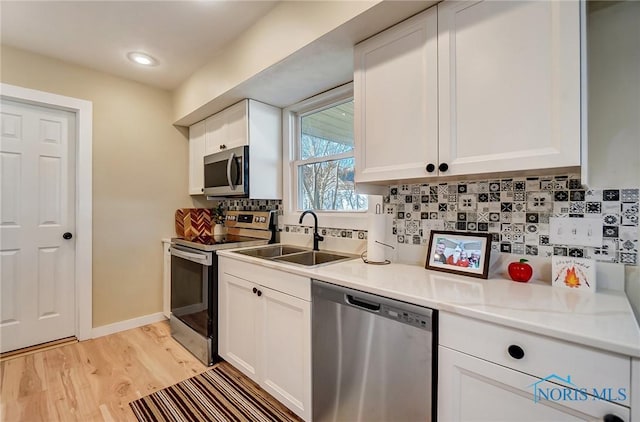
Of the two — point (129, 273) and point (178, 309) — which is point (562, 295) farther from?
point (129, 273)

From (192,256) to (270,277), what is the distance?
89 cm

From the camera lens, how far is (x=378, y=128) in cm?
145

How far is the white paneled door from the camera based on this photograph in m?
2.24

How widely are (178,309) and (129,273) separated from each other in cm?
71

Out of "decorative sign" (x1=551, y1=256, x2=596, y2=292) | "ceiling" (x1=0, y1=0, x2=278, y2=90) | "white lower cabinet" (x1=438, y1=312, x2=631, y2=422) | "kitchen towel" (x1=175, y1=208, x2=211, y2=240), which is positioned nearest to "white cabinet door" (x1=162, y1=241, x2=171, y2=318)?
"kitchen towel" (x1=175, y1=208, x2=211, y2=240)

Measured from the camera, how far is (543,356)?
31.3 inches

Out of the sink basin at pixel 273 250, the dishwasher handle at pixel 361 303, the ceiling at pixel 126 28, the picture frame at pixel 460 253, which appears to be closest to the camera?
the dishwasher handle at pixel 361 303

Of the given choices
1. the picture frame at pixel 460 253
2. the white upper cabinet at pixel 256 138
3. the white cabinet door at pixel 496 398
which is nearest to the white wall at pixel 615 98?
the picture frame at pixel 460 253

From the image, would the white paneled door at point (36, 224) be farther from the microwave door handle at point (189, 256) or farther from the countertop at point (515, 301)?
the countertop at point (515, 301)

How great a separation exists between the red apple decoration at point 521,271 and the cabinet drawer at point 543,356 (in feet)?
1.57

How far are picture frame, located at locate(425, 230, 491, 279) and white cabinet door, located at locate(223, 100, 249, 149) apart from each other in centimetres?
162

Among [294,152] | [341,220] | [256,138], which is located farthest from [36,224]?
[341,220]

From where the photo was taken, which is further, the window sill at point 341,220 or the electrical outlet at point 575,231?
the window sill at point 341,220

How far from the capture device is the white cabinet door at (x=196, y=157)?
288 cm
